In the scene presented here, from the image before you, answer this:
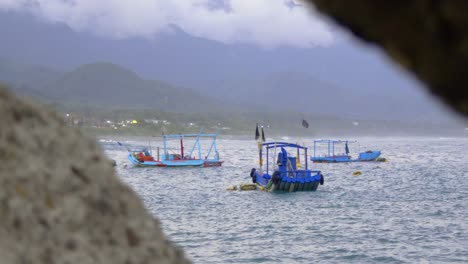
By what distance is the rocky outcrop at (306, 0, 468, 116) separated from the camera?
249 centimetres

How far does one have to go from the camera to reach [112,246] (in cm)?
417

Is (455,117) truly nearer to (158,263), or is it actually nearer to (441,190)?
(158,263)

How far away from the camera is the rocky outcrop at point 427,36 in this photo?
2493mm

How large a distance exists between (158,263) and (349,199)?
49844 mm

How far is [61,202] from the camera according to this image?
404cm

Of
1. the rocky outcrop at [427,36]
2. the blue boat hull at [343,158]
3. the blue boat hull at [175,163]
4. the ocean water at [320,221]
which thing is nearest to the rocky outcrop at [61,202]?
the rocky outcrop at [427,36]

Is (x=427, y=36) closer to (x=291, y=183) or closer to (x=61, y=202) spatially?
(x=61, y=202)

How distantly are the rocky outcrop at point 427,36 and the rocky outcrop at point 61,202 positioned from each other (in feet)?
7.09

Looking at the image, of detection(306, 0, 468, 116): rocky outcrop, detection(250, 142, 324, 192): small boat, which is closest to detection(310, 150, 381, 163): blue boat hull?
detection(250, 142, 324, 192): small boat

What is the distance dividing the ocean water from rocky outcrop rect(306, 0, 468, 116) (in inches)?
990

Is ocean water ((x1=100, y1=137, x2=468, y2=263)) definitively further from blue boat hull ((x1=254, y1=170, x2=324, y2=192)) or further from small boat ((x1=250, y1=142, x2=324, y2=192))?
small boat ((x1=250, y1=142, x2=324, y2=192))

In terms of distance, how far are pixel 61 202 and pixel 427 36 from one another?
2.45 meters

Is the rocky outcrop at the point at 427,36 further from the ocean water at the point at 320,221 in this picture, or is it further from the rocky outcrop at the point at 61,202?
the ocean water at the point at 320,221

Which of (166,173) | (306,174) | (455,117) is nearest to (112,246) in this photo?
(455,117)
